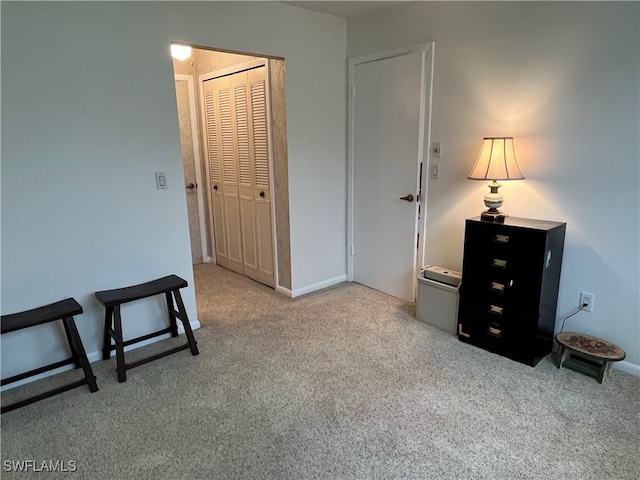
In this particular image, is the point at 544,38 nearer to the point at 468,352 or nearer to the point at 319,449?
the point at 468,352

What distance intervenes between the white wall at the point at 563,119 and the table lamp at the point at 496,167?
170 millimetres

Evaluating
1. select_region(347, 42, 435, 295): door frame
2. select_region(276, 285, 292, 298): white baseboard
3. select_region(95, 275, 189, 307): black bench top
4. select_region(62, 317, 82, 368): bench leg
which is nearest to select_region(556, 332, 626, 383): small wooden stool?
select_region(347, 42, 435, 295): door frame

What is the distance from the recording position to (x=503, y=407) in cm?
210

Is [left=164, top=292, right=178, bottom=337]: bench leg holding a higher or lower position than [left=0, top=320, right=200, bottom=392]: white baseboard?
higher

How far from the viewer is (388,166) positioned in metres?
3.41

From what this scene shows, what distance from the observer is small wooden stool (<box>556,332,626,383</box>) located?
2.27 m

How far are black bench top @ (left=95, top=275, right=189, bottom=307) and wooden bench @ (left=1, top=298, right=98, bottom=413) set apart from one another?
15cm

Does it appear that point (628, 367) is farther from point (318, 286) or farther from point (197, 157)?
point (197, 157)

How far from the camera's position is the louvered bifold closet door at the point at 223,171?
13.1 ft

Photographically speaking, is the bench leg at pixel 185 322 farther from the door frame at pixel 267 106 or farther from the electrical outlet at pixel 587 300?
the electrical outlet at pixel 587 300

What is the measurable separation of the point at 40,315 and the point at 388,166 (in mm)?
2615

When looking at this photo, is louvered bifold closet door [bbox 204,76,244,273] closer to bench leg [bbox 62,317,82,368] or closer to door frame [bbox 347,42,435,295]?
door frame [bbox 347,42,435,295]

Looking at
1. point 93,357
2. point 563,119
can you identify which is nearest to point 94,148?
point 93,357

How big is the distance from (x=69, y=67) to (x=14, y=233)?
3.14 ft
